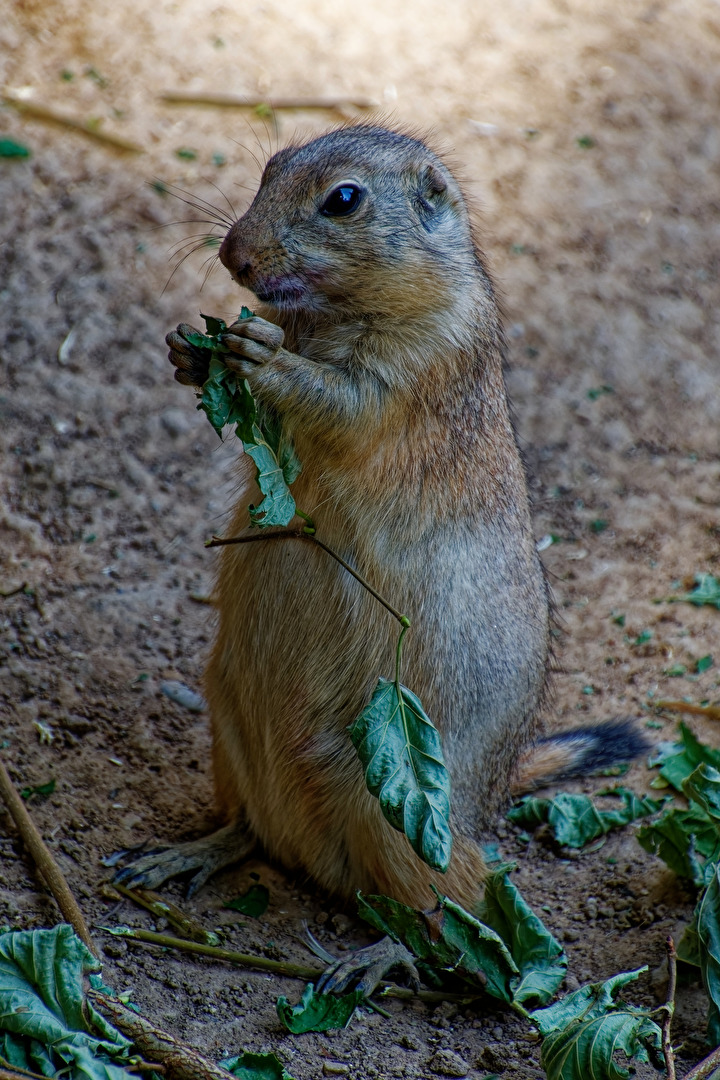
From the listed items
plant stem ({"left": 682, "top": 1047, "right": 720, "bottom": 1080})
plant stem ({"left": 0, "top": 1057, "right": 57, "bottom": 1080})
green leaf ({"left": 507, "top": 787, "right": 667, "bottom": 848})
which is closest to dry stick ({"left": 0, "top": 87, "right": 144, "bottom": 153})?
green leaf ({"left": 507, "top": 787, "right": 667, "bottom": 848})

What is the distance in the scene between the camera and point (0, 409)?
5.53 m

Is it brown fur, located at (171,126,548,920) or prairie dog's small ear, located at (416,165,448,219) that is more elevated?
prairie dog's small ear, located at (416,165,448,219)

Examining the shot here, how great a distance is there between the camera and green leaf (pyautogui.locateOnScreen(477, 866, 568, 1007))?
357 centimetres

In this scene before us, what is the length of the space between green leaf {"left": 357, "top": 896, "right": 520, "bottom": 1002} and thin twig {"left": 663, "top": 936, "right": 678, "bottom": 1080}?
483 mm

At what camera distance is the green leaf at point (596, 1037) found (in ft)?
9.84

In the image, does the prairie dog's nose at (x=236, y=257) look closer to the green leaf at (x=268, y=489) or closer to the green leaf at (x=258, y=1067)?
the green leaf at (x=268, y=489)

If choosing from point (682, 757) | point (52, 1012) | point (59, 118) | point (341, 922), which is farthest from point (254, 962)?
point (59, 118)

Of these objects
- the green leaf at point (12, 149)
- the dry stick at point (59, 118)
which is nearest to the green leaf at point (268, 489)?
the green leaf at point (12, 149)

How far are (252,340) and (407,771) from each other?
4.42 ft

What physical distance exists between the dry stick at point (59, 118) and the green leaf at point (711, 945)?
5.36m

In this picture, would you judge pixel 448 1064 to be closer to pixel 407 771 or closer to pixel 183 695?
pixel 407 771

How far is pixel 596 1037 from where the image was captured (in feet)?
9.96

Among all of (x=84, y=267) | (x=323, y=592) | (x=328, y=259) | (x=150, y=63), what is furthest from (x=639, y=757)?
(x=150, y=63)

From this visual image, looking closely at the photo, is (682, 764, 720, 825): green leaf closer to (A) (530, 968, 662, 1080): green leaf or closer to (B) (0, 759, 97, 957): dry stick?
(A) (530, 968, 662, 1080): green leaf
